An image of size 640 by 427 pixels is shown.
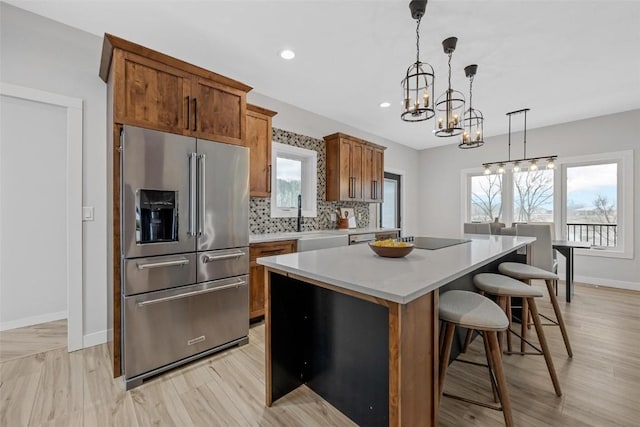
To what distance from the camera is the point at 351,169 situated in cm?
443

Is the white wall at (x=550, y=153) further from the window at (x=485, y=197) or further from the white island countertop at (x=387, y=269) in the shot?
the white island countertop at (x=387, y=269)

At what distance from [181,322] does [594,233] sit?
20.5ft

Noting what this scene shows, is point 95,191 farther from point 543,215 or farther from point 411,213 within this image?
point 543,215

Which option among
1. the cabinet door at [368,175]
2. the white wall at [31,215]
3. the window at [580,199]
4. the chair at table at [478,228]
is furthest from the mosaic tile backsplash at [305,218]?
the window at [580,199]

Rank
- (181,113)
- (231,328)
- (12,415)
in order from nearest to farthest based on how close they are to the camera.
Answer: (12,415), (181,113), (231,328)

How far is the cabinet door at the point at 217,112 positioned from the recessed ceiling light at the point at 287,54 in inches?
22.6

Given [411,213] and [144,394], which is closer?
[144,394]

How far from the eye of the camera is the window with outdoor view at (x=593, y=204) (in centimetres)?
447

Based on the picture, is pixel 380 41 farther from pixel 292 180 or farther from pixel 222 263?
pixel 222 263

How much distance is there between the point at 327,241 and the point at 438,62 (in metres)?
2.30

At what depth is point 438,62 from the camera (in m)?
2.85

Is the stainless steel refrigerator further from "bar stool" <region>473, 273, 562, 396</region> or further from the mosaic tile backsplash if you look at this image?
"bar stool" <region>473, 273, 562, 396</region>

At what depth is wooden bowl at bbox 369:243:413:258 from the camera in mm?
1653

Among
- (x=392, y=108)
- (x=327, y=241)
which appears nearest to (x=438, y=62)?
(x=392, y=108)
